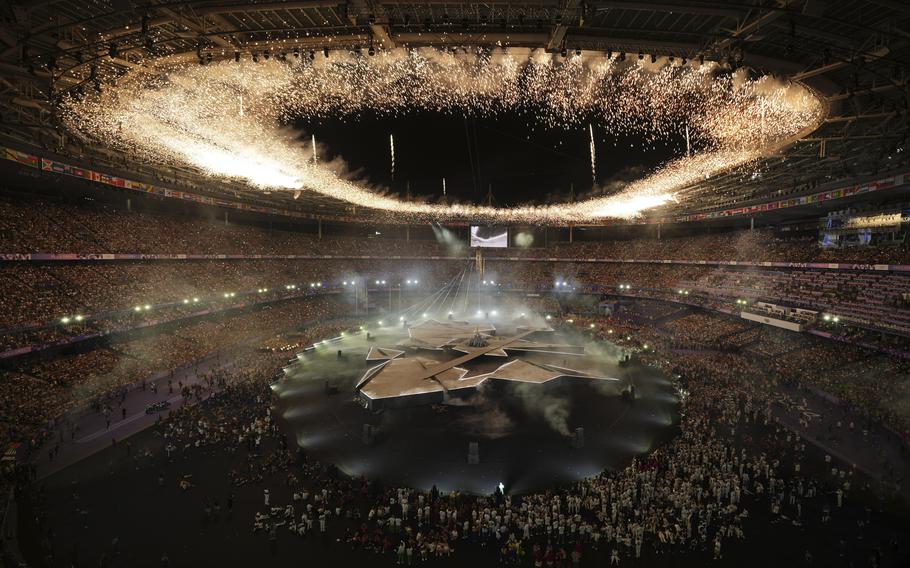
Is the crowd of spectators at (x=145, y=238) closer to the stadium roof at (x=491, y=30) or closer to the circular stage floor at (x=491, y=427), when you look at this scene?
the circular stage floor at (x=491, y=427)

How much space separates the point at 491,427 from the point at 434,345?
1364 centimetres

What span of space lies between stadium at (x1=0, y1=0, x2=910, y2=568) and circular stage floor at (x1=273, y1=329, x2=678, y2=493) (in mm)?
200

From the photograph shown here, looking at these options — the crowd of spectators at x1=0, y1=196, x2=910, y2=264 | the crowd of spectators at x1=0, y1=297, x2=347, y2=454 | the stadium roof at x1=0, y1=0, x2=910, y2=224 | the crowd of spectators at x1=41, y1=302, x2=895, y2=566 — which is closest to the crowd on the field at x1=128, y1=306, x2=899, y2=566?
the crowd of spectators at x1=41, y1=302, x2=895, y2=566

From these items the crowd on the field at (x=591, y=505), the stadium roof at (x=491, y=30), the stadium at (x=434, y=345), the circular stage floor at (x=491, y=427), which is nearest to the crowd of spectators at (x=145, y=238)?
the stadium at (x=434, y=345)

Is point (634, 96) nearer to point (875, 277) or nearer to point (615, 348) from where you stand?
point (615, 348)

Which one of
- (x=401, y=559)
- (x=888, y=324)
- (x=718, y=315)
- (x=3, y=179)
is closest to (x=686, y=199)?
(x=718, y=315)

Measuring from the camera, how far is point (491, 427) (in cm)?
2189

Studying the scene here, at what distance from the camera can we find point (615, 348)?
39250 millimetres

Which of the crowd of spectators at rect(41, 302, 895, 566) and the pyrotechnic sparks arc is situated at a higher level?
the pyrotechnic sparks arc

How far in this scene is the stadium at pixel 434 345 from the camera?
12281 mm

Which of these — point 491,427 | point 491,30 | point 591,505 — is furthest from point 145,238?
point 591,505

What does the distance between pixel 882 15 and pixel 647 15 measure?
20.2 feet

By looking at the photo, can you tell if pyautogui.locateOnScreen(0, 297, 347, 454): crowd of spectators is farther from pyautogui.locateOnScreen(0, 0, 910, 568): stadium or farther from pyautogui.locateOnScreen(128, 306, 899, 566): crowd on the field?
pyautogui.locateOnScreen(128, 306, 899, 566): crowd on the field

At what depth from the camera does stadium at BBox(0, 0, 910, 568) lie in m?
12.3
